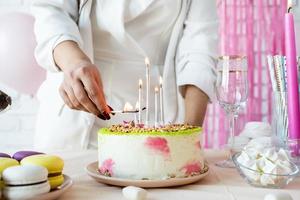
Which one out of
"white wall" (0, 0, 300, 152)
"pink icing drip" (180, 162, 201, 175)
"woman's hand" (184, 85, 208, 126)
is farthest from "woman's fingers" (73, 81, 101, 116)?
"white wall" (0, 0, 300, 152)

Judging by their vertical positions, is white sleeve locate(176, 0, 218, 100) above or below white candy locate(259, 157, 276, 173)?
above

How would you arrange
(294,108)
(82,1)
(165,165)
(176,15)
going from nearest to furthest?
1. (165,165)
2. (294,108)
3. (82,1)
4. (176,15)

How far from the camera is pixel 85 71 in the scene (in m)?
0.84

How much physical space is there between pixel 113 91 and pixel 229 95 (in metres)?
0.39

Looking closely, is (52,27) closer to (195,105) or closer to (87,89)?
(87,89)

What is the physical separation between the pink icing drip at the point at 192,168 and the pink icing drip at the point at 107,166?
0.35 feet

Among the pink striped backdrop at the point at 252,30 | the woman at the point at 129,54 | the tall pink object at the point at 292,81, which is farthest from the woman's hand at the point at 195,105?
the pink striped backdrop at the point at 252,30

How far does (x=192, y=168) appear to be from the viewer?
704mm

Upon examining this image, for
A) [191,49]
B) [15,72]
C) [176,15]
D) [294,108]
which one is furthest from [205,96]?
[15,72]

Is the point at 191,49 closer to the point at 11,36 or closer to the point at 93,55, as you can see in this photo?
the point at 93,55

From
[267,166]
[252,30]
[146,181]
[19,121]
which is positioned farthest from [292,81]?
[19,121]

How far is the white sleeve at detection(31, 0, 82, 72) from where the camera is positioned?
103 cm

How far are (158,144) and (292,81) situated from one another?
29cm

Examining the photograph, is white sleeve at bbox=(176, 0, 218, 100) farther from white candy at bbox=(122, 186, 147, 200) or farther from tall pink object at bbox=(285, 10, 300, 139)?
white candy at bbox=(122, 186, 147, 200)
